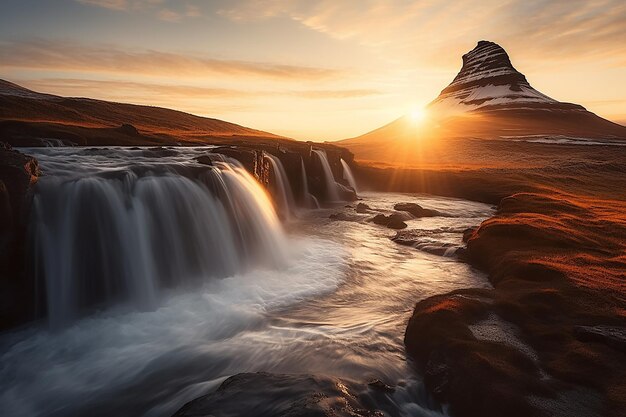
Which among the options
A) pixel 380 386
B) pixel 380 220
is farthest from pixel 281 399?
pixel 380 220

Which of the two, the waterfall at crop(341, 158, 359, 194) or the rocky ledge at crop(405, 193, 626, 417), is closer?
the rocky ledge at crop(405, 193, 626, 417)

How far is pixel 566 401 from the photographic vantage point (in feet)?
21.0

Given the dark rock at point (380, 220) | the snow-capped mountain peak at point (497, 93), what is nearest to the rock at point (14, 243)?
the dark rock at point (380, 220)

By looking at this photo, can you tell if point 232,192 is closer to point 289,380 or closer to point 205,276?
point 205,276

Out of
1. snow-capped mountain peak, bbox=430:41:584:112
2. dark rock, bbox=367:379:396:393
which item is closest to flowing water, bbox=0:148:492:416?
dark rock, bbox=367:379:396:393

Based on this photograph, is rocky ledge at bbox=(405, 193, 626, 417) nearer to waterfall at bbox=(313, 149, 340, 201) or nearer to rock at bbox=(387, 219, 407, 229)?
rock at bbox=(387, 219, 407, 229)

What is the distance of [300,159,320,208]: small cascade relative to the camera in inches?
1320

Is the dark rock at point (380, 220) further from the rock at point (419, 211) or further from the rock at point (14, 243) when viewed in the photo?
the rock at point (14, 243)

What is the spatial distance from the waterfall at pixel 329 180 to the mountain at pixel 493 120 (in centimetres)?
4568

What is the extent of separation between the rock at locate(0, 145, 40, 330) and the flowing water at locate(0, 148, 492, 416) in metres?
0.56

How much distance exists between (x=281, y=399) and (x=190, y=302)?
697 centimetres

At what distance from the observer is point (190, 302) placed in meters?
12.4

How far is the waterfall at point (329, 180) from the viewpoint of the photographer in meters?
37.3

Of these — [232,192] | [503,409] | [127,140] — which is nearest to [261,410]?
[503,409]
